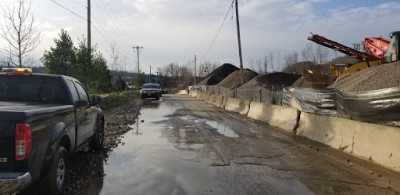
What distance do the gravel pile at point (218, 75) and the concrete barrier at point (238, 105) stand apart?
5967 centimetres

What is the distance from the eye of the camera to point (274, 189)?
5988 millimetres

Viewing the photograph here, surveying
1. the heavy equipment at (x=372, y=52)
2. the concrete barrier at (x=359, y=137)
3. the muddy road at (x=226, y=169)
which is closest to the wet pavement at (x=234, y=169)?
the muddy road at (x=226, y=169)

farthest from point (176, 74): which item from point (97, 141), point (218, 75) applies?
point (97, 141)

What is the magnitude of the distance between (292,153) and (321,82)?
17.6m

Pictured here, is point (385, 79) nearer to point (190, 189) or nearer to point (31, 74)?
point (190, 189)

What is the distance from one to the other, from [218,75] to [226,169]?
8496cm

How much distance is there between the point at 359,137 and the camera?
871 cm

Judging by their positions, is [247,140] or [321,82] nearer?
[247,140]

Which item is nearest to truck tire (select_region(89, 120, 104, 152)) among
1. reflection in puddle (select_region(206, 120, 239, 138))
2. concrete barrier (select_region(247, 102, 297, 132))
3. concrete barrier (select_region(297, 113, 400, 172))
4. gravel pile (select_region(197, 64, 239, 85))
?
reflection in puddle (select_region(206, 120, 239, 138))

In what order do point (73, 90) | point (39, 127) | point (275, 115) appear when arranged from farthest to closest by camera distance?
point (275, 115), point (73, 90), point (39, 127)

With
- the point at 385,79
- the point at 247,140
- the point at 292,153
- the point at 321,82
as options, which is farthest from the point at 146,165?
the point at 321,82

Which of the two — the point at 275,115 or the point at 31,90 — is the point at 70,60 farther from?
the point at 31,90

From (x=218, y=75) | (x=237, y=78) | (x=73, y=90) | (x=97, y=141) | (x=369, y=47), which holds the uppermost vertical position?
(x=218, y=75)

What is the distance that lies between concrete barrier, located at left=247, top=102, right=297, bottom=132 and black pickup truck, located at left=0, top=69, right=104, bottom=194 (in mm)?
7895
